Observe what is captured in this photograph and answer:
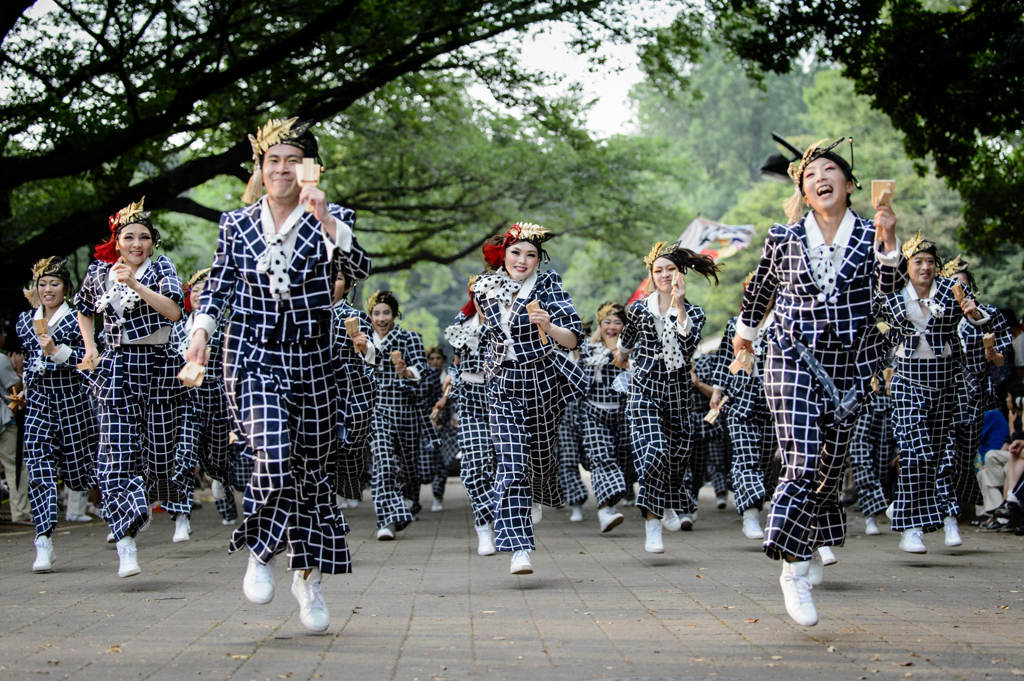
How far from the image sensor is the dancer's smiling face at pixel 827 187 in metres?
5.65

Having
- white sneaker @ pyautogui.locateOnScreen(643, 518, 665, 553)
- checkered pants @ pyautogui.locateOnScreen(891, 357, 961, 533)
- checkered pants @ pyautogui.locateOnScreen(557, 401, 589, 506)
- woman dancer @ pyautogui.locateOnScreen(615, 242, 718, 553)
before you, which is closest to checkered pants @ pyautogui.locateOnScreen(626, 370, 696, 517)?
woman dancer @ pyautogui.locateOnScreen(615, 242, 718, 553)

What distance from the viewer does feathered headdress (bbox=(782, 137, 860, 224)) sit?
575 cm

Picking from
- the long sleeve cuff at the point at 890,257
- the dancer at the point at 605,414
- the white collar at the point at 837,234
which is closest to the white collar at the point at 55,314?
the dancer at the point at 605,414

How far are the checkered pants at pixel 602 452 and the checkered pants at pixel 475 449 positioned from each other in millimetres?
1456

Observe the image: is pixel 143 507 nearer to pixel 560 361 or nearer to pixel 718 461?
pixel 560 361

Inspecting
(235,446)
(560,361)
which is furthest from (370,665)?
(235,446)

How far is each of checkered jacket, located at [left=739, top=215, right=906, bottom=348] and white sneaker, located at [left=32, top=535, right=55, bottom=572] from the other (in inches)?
211

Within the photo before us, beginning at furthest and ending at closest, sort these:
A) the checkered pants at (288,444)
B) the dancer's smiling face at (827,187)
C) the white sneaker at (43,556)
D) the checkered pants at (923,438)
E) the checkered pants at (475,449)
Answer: the checkered pants at (475,449), the checkered pants at (923,438), the white sneaker at (43,556), the dancer's smiling face at (827,187), the checkered pants at (288,444)

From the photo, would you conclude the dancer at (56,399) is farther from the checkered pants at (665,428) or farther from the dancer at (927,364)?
the dancer at (927,364)

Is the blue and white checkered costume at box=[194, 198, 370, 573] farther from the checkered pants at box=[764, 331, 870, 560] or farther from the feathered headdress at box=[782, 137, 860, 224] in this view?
the feathered headdress at box=[782, 137, 860, 224]

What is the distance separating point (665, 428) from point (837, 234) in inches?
146

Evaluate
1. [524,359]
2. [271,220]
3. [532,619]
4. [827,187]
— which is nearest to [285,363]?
[271,220]

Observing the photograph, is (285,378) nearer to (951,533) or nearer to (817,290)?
(817,290)

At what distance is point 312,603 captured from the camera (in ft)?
17.2
